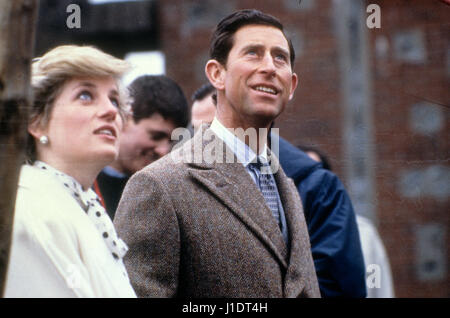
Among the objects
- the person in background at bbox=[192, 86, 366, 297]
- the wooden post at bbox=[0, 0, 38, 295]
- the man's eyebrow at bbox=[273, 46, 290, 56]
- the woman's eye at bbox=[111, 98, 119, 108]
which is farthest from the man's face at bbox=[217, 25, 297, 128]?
the wooden post at bbox=[0, 0, 38, 295]

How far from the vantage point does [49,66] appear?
85.9 inches

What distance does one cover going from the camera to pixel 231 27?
100.0 inches

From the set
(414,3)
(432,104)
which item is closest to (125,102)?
(432,104)

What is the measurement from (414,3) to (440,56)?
0.77ft

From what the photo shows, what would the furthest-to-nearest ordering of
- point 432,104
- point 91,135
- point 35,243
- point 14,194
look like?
1. point 432,104
2. point 91,135
3. point 35,243
4. point 14,194

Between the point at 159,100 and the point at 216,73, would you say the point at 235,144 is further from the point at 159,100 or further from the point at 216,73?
the point at 159,100

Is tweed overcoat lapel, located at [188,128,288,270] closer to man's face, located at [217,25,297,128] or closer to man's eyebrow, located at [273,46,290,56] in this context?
man's face, located at [217,25,297,128]

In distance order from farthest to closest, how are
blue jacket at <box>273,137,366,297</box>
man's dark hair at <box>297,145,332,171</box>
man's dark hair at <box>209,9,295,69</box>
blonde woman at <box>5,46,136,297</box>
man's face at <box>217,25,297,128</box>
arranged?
1. man's dark hair at <box>297,145,332,171</box>
2. blue jacket at <box>273,137,366,297</box>
3. man's dark hair at <box>209,9,295,69</box>
4. man's face at <box>217,25,297,128</box>
5. blonde woman at <box>5,46,136,297</box>

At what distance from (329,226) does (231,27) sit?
2.46 ft

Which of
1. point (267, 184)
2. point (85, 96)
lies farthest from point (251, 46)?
point (85, 96)

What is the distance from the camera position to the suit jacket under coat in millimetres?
2201

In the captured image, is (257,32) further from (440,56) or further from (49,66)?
(440,56)

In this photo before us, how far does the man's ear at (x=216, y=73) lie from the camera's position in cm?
251

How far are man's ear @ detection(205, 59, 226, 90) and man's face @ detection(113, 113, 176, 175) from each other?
415mm
